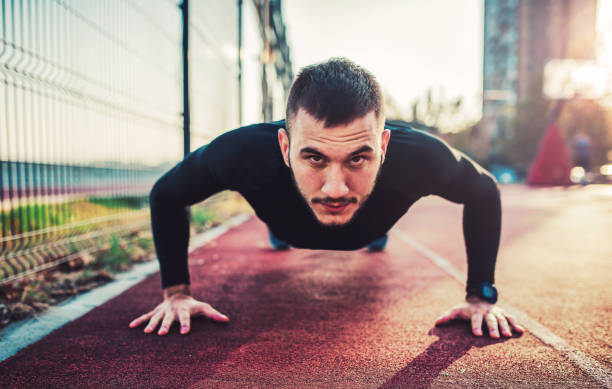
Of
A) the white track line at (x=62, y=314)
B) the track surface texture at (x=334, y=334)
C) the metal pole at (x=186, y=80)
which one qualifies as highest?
the metal pole at (x=186, y=80)

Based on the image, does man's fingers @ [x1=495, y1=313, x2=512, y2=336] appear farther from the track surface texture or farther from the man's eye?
the man's eye

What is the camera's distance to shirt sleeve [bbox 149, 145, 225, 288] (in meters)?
2.13

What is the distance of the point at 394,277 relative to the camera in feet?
10.6

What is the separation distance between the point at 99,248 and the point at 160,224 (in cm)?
173

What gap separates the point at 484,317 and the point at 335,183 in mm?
1153

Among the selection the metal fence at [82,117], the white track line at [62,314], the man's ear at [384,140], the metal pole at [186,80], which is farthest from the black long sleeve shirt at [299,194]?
the metal pole at [186,80]

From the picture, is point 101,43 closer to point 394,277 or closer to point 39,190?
point 39,190

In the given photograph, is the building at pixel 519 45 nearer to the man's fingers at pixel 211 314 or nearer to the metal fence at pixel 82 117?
the metal fence at pixel 82 117

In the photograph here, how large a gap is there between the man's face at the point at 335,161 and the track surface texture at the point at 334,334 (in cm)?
66

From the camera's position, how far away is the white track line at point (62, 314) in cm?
195

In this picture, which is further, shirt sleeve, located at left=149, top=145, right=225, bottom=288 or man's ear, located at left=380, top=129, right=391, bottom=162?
shirt sleeve, located at left=149, top=145, right=225, bottom=288

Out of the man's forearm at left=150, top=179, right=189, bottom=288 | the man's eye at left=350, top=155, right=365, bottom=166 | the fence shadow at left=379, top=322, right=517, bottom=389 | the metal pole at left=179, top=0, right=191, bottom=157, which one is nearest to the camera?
the fence shadow at left=379, top=322, right=517, bottom=389

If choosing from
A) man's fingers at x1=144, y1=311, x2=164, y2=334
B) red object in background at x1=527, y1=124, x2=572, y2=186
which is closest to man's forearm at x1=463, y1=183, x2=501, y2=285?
man's fingers at x1=144, y1=311, x2=164, y2=334

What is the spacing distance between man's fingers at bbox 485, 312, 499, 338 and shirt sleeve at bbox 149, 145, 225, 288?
1551mm
